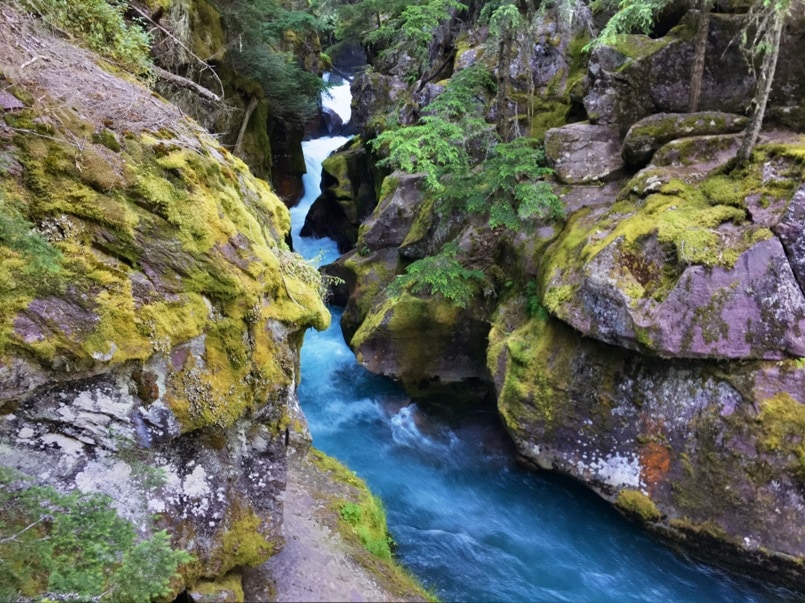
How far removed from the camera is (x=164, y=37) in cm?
999

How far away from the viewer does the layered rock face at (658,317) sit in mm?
7406

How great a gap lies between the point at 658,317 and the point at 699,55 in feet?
19.9

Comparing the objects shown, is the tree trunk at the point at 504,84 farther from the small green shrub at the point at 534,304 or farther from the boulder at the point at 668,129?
the small green shrub at the point at 534,304

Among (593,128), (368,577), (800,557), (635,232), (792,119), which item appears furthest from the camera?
(593,128)

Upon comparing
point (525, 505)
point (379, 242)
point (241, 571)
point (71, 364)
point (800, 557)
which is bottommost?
point (525, 505)

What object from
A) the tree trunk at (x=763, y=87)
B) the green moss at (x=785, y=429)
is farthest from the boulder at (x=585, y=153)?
the green moss at (x=785, y=429)

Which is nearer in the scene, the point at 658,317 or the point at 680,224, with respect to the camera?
the point at 658,317

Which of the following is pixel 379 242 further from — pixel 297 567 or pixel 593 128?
pixel 297 567


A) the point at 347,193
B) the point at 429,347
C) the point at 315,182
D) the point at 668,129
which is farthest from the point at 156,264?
the point at 315,182

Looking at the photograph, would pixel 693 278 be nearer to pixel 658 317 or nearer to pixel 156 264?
pixel 658 317

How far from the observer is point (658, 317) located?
777 cm

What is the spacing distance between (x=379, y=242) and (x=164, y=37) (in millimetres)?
7900

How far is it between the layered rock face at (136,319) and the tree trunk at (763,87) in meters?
8.31

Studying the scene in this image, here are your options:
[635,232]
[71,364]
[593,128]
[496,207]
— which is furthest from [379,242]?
[71,364]
